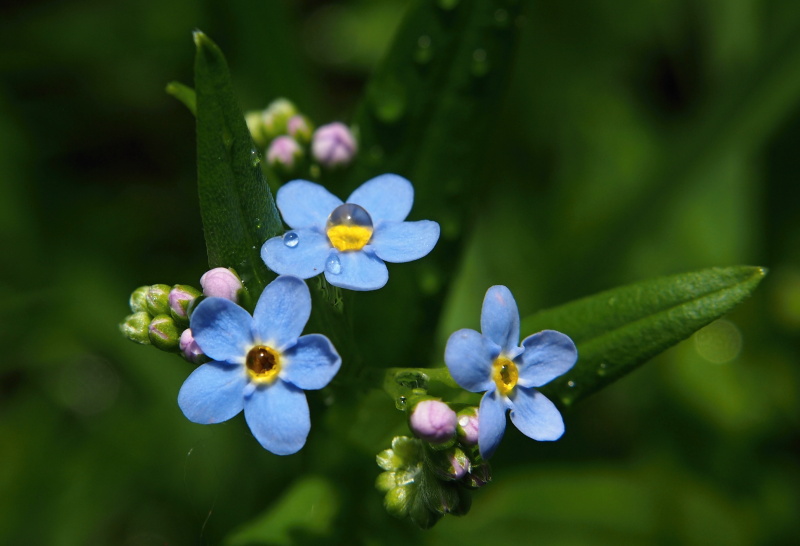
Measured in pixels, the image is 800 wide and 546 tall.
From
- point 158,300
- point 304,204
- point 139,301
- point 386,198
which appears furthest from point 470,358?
point 139,301

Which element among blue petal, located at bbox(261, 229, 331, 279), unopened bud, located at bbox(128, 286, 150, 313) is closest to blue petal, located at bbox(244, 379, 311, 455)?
blue petal, located at bbox(261, 229, 331, 279)

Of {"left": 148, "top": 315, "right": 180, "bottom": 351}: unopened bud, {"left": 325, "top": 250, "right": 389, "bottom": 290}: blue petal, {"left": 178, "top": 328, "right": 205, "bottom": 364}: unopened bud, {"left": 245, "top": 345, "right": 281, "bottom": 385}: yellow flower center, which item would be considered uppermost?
{"left": 325, "top": 250, "right": 389, "bottom": 290}: blue petal

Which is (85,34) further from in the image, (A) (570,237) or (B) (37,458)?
(A) (570,237)

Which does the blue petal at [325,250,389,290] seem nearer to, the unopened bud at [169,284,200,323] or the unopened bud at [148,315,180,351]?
the unopened bud at [169,284,200,323]

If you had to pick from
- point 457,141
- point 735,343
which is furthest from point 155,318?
point 735,343

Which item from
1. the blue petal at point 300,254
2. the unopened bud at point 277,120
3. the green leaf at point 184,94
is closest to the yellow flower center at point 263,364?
the blue petal at point 300,254

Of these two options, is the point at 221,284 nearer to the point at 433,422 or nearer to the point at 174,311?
the point at 174,311
